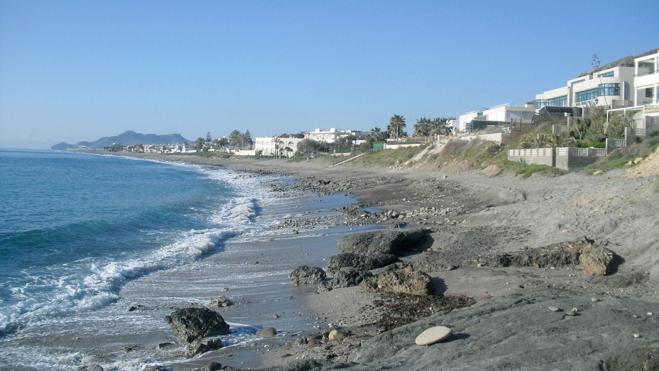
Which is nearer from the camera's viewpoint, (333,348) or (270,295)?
(333,348)

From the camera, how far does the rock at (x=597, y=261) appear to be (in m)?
11.9

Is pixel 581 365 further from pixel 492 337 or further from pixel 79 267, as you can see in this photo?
pixel 79 267

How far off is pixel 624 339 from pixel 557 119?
153ft

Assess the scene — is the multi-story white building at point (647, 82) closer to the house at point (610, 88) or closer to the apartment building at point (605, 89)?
the house at point (610, 88)

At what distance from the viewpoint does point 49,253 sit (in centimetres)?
1973

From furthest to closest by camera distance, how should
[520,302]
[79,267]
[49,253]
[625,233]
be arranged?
[49,253] → [79,267] → [625,233] → [520,302]

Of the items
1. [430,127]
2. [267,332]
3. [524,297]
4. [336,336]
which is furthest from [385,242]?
[430,127]

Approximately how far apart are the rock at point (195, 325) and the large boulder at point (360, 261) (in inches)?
174

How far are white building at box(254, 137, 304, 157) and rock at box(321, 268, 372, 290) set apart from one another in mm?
132450

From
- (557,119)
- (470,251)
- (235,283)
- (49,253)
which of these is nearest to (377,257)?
(470,251)

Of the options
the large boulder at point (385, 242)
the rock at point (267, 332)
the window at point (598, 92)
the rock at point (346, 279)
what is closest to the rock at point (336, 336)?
the rock at point (267, 332)

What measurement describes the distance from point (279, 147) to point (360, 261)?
140 meters

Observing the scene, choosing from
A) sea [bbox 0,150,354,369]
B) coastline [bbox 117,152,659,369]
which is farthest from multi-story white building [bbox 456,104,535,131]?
coastline [bbox 117,152,659,369]

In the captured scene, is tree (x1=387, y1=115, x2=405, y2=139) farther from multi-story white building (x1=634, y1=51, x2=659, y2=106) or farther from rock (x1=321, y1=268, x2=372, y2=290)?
rock (x1=321, y1=268, x2=372, y2=290)
